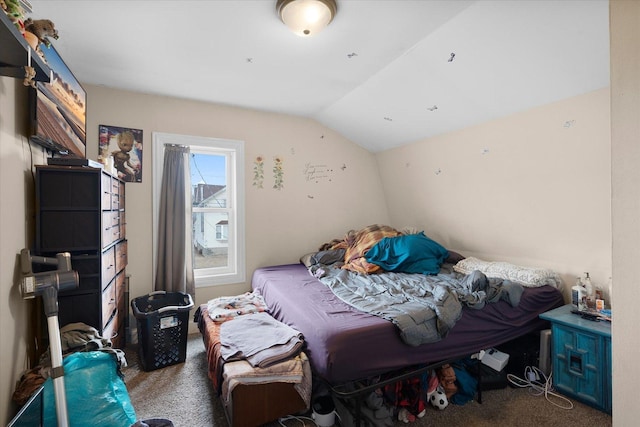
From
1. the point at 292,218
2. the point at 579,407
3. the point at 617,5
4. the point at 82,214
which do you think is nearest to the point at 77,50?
the point at 82,214

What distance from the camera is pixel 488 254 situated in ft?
10.0

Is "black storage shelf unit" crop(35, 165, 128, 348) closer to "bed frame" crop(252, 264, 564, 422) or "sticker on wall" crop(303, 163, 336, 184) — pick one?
"bed frame" crop(252, 264, 564, 422)

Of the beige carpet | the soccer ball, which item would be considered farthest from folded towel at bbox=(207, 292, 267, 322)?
the soccer ball

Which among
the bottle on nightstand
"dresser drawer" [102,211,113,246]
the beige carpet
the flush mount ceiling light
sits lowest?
the beige carpet

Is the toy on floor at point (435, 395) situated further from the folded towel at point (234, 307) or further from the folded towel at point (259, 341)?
the folded towel at point (234, 307)

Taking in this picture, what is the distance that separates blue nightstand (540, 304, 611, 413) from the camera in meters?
1.84

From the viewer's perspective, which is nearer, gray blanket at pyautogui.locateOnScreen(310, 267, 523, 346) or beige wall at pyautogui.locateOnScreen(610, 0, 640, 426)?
beige wall at pyautogui.locateOnScreen(610, 0, 640, 426)

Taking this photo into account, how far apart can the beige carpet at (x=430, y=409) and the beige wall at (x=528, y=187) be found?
1.00 meters

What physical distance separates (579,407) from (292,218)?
291 cm

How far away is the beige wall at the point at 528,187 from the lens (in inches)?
85.1

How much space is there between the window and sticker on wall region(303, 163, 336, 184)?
2.67ft

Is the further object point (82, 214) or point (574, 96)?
point (574, 96)

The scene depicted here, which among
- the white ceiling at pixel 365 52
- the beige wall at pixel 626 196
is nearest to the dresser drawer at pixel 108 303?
the white ceiling at pixel 365 52

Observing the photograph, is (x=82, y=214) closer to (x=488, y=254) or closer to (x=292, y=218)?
(x=292, y=218)
